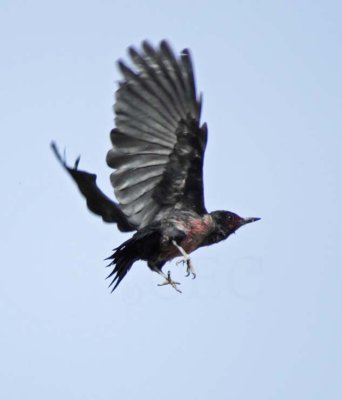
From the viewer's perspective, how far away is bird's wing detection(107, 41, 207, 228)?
1522 cm

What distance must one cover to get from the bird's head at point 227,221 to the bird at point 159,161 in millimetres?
19

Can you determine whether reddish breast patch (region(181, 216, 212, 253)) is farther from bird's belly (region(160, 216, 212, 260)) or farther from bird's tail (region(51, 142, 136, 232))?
bird's tail (region(51, 142, 136, 232))

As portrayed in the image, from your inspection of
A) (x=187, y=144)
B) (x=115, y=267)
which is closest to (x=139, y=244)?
(x=115, y=267)

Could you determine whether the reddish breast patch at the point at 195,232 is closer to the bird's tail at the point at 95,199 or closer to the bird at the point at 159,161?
the bird at the point at 159,161

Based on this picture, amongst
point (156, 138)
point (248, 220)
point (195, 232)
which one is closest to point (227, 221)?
point (248, 220)

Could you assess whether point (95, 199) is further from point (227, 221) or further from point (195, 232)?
point (227, 221)

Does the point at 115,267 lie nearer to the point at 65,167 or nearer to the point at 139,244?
the point at 139,244

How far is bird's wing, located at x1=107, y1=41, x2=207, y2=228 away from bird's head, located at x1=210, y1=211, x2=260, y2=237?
0.83 ft

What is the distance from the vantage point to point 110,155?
610 inches

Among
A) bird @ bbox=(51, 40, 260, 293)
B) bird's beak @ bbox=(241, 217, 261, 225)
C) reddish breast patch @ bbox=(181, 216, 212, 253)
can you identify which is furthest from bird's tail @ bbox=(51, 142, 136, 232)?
bird's beak @ bbox=(241, 217, 261, 225)

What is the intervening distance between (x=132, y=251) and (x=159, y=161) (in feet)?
4.28

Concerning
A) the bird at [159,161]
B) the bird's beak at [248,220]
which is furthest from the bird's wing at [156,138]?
the bird's beak at [248,220]

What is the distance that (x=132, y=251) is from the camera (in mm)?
14805

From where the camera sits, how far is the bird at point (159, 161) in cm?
1509
